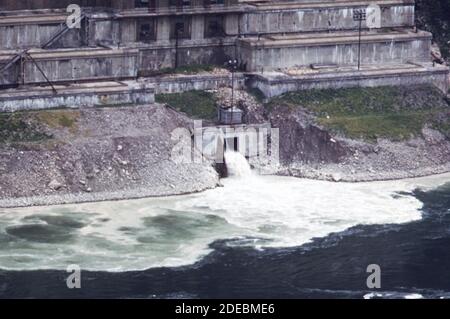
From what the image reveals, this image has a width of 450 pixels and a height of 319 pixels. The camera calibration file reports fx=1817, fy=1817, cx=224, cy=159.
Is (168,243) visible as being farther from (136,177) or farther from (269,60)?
(269,60)

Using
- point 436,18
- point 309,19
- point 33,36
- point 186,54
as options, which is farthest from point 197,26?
point 436,18

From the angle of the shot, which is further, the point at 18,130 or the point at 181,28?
the point at 181,28

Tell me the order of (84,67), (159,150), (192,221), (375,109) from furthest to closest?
(375,109)
(84,67)
(159,150)
(192,221)

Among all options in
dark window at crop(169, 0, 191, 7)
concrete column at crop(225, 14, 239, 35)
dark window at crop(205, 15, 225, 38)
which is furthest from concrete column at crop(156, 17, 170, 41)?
concrete column at crop(225, 14, 239, 35)

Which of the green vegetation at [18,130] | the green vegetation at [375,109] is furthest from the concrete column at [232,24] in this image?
the green vegetation at [18,130]

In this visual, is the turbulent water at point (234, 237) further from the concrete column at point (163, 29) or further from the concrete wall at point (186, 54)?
the concrete column at point (163, 29)

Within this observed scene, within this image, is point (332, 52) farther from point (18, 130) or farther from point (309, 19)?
point (18, 130)
